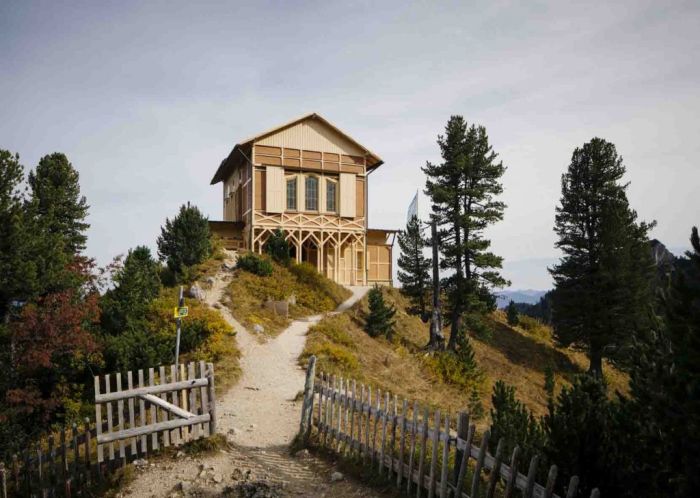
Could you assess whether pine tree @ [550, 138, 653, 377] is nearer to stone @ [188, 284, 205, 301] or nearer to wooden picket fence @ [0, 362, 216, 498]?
stone @ [188, 284, 205, 301]

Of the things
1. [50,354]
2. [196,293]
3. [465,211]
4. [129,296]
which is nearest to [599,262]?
[465,211]

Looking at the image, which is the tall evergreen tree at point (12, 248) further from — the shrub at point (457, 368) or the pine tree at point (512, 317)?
the pine tree at point (512, 317)

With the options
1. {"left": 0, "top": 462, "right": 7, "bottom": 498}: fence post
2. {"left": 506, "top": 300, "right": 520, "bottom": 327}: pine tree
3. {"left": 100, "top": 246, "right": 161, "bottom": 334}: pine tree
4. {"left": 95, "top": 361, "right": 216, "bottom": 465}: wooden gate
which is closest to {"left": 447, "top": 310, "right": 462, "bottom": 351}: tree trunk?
{"left": 506, "top": 300, "right": 520, "bottom": 327}: pine tree

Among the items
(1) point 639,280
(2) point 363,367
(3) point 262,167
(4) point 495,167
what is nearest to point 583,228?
(1) point 639,280

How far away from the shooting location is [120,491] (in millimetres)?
8055

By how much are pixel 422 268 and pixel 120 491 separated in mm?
23646

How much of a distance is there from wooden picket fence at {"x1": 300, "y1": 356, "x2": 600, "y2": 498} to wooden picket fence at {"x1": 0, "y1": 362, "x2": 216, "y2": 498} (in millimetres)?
2386

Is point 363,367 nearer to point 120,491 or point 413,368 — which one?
point 413,368

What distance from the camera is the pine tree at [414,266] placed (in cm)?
2981

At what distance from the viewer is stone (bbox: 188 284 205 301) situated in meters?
24.0

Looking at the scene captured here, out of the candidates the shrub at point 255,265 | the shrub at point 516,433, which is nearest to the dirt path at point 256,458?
the shrub at point 516,433

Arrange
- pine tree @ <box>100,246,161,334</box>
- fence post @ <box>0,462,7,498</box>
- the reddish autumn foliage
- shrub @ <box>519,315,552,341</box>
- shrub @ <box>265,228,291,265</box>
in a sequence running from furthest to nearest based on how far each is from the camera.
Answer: shrub @ <box>519,315,552,341</box>, shrub @ <box>265,228,291,265</box>, pine tree @ <box>100,246,161,334</box>, the reddish autumn foliage, fence post @ <box>0,462,7,498</box>

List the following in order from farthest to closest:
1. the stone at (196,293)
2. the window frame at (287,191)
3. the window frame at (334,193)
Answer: the window frame at (334,193) < the window frame at (287,191) < the stone at (196,293)

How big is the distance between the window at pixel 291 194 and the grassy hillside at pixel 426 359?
9137 millimetres
